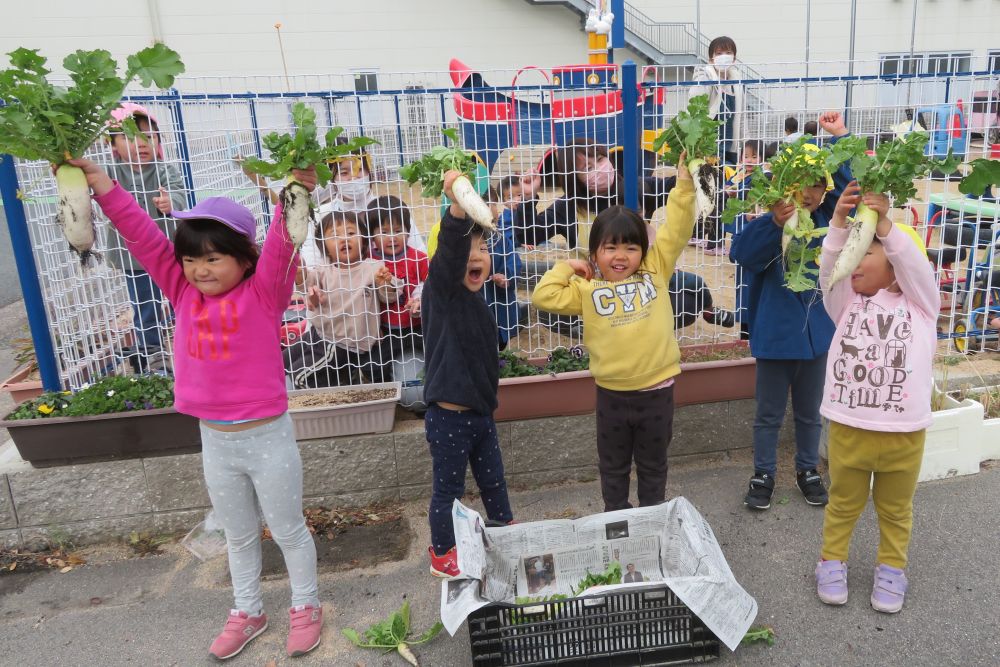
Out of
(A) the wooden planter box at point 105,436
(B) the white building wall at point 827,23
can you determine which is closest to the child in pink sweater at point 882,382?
(A) the wooden planter box at point 105,436

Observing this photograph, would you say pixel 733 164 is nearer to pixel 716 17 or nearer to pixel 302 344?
pixel 302 344

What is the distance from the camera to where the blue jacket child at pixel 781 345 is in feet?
11.6

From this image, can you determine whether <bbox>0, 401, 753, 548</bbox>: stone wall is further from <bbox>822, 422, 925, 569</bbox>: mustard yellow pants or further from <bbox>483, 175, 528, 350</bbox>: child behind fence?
<bbox>822, 422, 925, 569</bbox>: mustard yellow pants

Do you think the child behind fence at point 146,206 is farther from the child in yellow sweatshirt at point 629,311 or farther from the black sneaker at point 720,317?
the black sneaker at point 720,317

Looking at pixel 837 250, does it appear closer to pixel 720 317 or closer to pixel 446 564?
pixel 720 317

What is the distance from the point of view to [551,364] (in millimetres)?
4348

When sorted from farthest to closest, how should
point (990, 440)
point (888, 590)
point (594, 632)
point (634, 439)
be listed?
point (990, 440) → point (634, 439) → point (888, 590) → point (594, 632)

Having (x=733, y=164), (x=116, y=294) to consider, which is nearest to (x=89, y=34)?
(x=116, y=294)

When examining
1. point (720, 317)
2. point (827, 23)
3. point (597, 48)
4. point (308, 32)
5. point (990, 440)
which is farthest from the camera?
point (827, 23)

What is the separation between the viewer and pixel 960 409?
13.3 ft

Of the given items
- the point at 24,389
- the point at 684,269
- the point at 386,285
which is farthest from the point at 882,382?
the point at 24,389

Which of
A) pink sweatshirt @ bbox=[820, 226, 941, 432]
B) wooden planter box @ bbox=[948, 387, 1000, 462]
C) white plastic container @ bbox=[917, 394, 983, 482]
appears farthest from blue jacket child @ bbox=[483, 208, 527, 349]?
wooden planter box @ bbox=[948, 387, 1000, 462]

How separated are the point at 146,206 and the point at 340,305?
121 centimetres

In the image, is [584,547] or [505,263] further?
[505,263]
